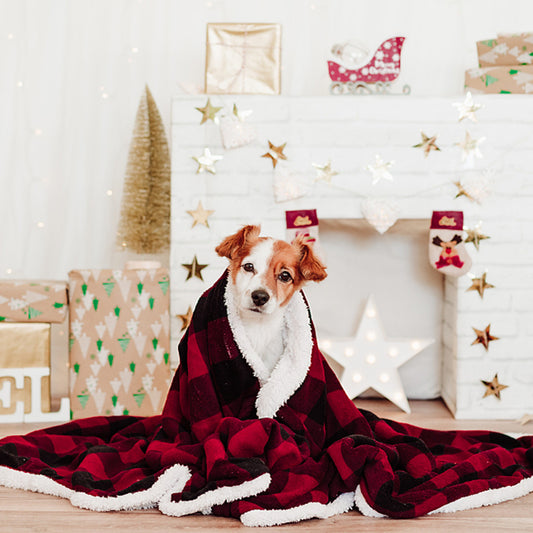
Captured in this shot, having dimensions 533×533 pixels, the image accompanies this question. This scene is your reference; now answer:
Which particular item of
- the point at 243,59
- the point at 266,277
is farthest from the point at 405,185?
the point at 266,277

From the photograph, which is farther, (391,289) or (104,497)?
(391,289)

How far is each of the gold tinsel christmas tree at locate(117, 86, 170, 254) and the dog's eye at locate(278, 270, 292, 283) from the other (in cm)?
109

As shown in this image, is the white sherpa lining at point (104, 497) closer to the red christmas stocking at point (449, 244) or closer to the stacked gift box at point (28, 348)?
the stacked gift box at point (28, 348)

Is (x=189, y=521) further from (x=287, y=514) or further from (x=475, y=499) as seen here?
(x=475, y=499)

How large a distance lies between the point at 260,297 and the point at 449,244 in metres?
1.16

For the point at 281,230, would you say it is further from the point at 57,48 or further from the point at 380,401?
the point at 57,48

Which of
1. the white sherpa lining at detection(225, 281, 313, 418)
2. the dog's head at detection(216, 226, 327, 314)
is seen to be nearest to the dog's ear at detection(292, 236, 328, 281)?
the dog's head at detection(216, 226, 327, 314)

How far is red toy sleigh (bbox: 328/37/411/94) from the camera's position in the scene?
2.58 m

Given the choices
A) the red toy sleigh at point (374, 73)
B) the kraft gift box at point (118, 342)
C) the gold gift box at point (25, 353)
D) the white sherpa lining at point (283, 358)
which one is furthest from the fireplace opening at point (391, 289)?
the gold gift box at point (25, 353)

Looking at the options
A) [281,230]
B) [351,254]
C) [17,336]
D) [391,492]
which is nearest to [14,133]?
[17,336]

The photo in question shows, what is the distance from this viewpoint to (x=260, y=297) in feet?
5.69

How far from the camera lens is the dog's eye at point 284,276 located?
1.81 meters

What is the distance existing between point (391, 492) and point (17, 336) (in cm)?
159

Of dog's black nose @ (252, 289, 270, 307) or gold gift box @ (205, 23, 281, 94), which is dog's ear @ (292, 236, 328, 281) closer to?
dog's black nose @ (252, 289, 270, 307)
